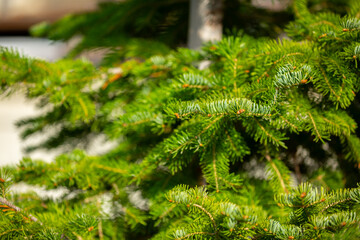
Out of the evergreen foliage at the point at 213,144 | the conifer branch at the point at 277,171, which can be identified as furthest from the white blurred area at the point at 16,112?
the conifer branch at the point at 277,171

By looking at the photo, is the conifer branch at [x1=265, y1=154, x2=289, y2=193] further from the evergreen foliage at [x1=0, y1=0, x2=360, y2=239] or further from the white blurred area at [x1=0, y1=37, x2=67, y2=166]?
the white blurred area at [x1=0, y1=37, x2=67, y2=166]

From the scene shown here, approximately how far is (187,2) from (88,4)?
1580 millimetres

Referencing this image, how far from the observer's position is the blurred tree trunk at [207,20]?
2.27 ft

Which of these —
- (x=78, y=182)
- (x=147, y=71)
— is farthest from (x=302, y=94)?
(x=78, y=182)

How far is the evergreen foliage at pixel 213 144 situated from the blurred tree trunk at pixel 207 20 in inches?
3.6

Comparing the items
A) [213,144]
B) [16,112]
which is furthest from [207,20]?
[16,112]

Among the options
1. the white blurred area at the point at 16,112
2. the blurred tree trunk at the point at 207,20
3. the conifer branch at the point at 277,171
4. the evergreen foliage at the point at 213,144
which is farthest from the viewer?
the white blurred area at the point at 16,112

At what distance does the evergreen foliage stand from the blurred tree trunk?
0.30 ft

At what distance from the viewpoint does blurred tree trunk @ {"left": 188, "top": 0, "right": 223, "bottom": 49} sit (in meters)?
0.69

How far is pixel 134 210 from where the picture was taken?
22.2 inches

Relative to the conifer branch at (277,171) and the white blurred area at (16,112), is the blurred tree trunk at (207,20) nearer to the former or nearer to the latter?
the conifer branch at (277,171)

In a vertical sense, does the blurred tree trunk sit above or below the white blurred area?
above

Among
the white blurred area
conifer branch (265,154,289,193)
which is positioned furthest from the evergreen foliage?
the white blurred area

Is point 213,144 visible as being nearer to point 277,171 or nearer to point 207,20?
point 277,171
